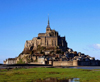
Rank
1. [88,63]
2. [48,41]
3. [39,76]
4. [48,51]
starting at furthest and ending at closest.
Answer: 1. [48,41]
2. [48,51]
3. [88,63]
4. [39,76]

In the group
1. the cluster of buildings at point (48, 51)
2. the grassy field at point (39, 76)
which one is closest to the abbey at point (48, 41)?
the cluster of buildings at point (48, 51)

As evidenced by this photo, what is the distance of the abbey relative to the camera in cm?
11938

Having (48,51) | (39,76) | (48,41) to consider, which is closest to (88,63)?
(48,51)

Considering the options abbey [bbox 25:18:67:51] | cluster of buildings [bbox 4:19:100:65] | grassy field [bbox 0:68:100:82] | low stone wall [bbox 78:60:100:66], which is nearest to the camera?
grassy field [bbox 0:68:100:82]

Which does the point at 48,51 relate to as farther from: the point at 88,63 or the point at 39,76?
the point at 39,76

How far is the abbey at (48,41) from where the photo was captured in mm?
119375

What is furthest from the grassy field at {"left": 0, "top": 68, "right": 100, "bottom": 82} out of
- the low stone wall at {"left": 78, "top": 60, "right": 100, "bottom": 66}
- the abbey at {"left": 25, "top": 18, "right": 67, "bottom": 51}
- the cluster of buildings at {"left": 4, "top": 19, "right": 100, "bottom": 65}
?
the abbey at {"left": 25, "top": 18, "right": 67, "bottom": 51}

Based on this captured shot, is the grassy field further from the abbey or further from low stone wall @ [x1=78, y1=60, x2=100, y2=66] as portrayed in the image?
the abbey

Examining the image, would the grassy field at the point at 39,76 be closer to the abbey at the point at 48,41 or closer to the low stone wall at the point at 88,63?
the low stone wall at the point at 88,63

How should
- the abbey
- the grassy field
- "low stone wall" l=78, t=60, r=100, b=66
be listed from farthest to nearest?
the abbey < "low stone wall" l=78, t=60, r=100, b=66 < the grassy field

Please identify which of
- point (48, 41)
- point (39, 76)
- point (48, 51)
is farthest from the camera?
point (48, 41)

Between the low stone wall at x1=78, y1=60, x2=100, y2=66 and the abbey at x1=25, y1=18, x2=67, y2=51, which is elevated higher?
the abbey at x1=25, y1=18, x2=67, y2=51

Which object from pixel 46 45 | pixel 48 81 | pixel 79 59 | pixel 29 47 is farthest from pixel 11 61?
pixel 48 81

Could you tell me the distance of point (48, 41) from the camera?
396 ft
